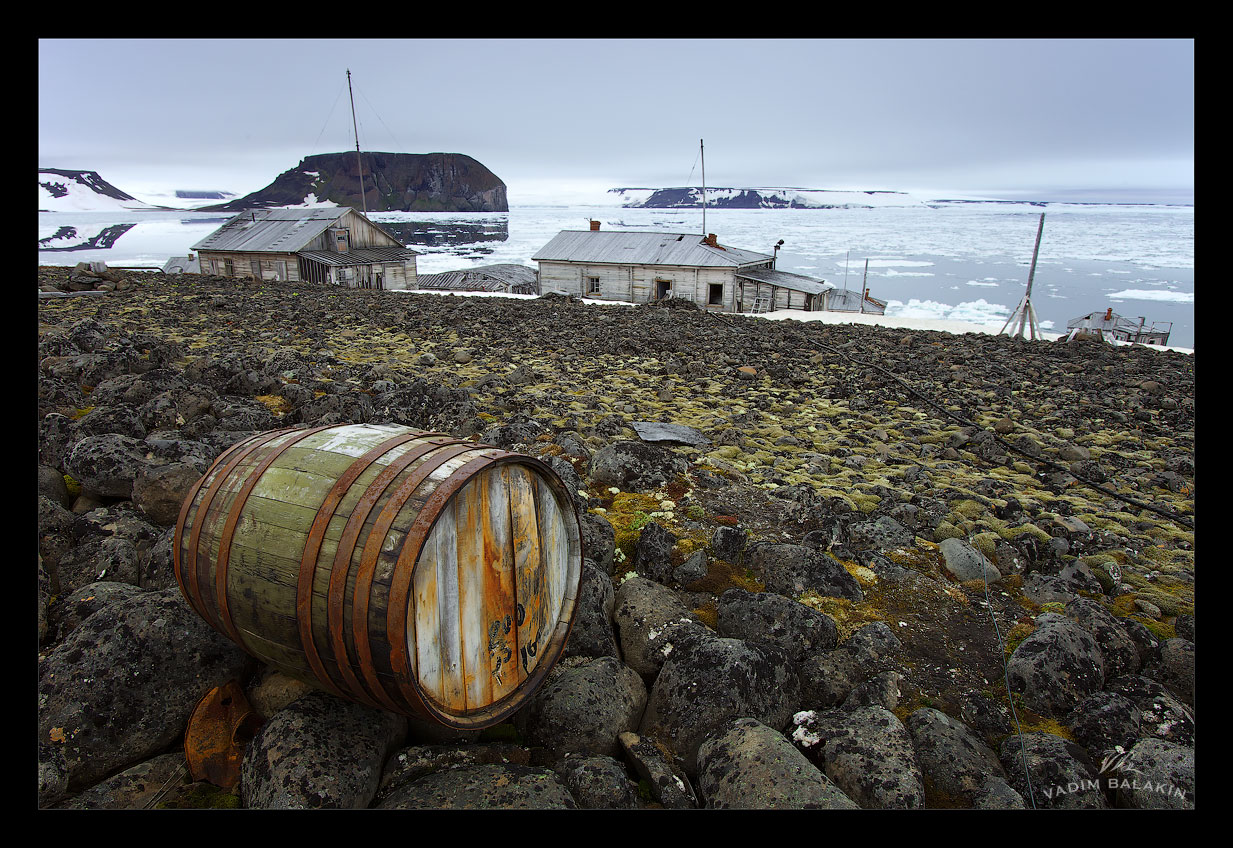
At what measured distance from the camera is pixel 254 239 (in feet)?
99.0

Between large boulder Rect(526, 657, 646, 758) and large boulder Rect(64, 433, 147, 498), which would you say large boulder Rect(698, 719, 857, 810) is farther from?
large boulder Rect(64, 433, 147, 498)

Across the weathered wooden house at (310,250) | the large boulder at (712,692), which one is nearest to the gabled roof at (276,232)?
the weathered wooden house at (310,250)

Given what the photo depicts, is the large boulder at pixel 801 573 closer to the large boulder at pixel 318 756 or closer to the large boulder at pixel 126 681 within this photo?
the large boulder at pixel 318 756

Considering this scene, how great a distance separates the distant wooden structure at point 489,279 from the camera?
37.8 m

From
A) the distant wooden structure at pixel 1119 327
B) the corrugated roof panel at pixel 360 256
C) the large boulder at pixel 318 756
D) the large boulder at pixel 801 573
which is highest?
the corrugated roof panel at pixel 360 256

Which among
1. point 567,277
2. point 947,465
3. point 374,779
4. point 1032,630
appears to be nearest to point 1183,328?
point 567,277

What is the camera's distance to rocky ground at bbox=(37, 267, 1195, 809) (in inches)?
108

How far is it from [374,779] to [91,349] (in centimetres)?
986

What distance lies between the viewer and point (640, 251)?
2914cm

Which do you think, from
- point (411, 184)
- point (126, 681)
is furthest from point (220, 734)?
point (411, 184)

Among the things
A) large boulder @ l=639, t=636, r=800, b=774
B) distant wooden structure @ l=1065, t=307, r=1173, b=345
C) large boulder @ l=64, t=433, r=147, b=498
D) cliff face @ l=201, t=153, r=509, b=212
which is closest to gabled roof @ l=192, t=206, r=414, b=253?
large boulder @ l=64, t=433, r=147, b=498

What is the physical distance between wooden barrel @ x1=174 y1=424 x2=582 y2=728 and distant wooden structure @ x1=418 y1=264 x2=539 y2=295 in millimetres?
34346

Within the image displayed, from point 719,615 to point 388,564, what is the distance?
224 cm

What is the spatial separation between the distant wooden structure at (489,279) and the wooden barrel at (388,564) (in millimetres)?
34346
